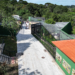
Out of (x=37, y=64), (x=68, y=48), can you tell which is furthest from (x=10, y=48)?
(x=68, y=48)

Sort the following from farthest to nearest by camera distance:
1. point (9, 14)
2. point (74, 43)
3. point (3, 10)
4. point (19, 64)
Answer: point (9, 14)
point (3, 10)
point (19, 64)
point (74, 43)

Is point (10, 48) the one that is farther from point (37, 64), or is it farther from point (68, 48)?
point (68, 48)

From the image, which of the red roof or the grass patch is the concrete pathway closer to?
the grass patch

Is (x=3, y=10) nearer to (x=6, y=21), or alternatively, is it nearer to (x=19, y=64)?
(x=6, y=21)

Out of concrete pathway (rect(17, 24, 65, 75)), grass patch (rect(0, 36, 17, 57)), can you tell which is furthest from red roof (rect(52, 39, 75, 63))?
grass patch (rect(0, 36, 17, 57))

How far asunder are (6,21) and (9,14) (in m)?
1.64

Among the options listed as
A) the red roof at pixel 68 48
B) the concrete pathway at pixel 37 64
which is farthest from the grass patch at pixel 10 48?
the red roof at pixel 68 48

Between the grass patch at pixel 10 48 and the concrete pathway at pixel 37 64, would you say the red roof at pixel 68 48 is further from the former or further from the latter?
the grass patch at pixel 10 48

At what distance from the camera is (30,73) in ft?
31.2

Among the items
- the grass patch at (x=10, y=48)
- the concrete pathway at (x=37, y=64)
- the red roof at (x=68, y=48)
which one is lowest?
the concrete pathway at (x=37, y=64)

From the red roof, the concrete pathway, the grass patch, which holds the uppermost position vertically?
the red roof

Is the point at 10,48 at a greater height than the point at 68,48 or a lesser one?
lesser

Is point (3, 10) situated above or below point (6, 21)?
above

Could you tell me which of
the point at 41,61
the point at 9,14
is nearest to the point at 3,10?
the point at 9,14
